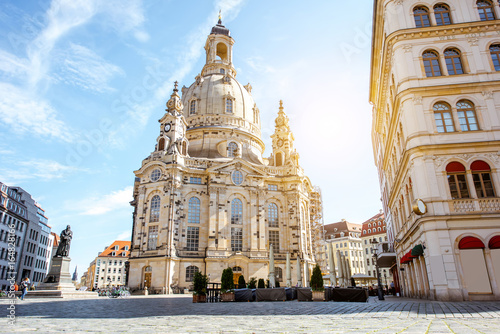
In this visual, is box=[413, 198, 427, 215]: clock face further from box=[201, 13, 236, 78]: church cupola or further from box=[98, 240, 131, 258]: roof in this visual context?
box=[98, 240, 131, 258]: roof

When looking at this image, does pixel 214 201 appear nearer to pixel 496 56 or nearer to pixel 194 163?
pixel 194 163

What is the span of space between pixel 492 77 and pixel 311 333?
70.9 ft

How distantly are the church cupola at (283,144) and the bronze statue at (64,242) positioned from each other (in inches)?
1305

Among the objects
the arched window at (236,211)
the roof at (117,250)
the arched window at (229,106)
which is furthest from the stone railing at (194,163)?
the roof at (117,250)

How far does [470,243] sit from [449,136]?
6.22 m

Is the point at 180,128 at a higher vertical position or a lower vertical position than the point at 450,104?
higher

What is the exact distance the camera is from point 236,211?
50812 millimetres

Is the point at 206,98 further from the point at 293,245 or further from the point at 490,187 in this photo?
the point at 490,187

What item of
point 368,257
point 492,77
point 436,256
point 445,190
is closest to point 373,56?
point 492,77

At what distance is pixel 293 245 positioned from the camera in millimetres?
51406

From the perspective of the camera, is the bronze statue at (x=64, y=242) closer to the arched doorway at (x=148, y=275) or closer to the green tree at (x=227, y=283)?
the arched doorway at (x=148, y=275)

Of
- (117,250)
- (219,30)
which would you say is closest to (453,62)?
(219,30)

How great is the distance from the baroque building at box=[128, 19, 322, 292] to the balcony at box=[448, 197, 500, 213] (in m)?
27.0

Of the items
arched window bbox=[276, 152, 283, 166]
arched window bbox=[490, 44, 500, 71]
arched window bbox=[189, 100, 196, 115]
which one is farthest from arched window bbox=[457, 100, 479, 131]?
arched window bbox=[189, 100, 196, 115]
